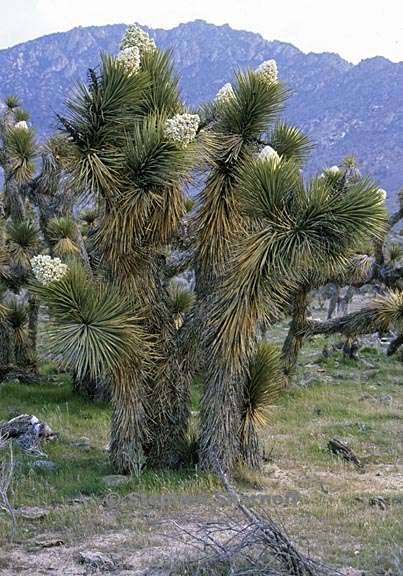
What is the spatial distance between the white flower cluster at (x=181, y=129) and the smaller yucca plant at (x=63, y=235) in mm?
5186

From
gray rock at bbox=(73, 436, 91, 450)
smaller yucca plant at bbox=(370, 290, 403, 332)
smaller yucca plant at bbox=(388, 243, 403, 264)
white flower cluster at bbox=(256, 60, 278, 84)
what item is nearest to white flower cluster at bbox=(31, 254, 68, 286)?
white flower cluster at bbox=(256, 60, 278, 84)

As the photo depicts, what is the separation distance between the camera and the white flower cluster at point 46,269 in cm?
775

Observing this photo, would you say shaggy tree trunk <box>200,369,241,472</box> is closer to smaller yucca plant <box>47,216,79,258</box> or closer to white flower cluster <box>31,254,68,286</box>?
white flower cluster <box>31,254,68,286</box>

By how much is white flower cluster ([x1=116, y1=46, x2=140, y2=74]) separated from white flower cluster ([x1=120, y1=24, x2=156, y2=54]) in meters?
0.68

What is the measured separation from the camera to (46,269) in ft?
25.5

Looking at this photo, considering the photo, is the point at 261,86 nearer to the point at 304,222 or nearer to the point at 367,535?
the point at 304,222

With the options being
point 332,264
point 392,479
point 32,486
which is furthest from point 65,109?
point 392,479

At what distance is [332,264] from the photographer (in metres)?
8.38

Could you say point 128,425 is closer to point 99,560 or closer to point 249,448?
point 249,448

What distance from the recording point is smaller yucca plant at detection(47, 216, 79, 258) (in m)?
12.9

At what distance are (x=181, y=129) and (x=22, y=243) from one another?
7.69 meters

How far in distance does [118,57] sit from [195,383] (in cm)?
949

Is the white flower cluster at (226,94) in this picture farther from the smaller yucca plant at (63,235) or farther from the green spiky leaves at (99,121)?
the smaller yucca plant at (63,235)

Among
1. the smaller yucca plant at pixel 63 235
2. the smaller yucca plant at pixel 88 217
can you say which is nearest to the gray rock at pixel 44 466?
the smaller yucca plant at pixel 63 235
